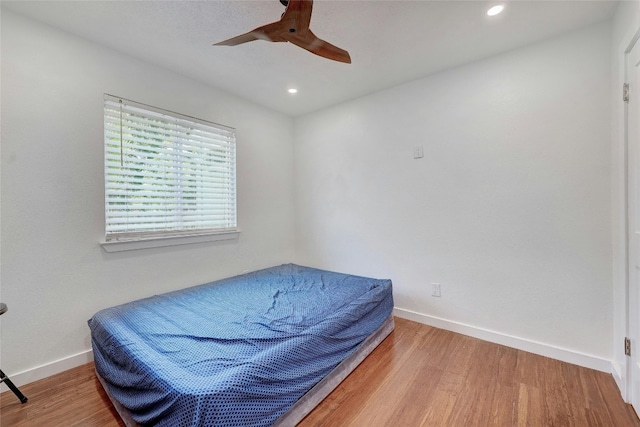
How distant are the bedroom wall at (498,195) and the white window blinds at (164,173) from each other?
4.87ft

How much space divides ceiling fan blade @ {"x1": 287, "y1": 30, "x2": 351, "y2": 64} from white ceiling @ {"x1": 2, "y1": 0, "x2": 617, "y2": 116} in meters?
0.34

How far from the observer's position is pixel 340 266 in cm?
338

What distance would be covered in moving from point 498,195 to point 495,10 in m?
1.37

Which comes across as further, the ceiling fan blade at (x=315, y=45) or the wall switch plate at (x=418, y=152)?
the wall switch plate at (x=418, y=152)

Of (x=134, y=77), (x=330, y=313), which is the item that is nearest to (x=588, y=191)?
(x=330, y=313)

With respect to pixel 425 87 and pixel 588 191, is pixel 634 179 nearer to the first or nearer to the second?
pixel 588 191

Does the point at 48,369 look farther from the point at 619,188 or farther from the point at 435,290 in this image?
the point at 619,188

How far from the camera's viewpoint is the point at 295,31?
140cm

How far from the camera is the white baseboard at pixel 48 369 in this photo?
175 cm

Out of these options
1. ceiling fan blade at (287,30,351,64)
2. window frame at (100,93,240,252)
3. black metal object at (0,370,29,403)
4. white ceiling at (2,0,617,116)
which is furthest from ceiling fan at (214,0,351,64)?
black metal object at (0,370,29,403)

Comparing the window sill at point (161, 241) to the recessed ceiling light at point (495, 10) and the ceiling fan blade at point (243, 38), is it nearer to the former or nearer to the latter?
the ceiling fan blade at point (243, 38)

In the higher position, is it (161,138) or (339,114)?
(339,114)

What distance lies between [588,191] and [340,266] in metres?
2.40

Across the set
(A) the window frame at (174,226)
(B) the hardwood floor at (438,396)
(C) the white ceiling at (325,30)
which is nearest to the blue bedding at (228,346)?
(B) the hardwood floor at (438,396)
